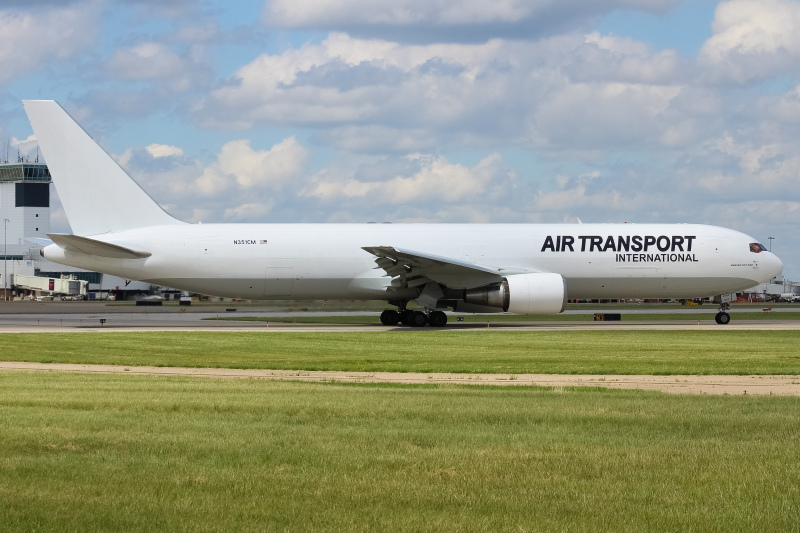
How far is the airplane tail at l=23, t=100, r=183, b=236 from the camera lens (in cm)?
3897

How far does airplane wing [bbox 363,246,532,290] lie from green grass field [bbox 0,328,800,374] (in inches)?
140

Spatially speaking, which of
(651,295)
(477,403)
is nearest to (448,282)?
(651,295)

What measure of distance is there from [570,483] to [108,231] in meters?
34.4

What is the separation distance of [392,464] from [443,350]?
1824 cm

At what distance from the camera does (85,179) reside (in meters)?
39.5

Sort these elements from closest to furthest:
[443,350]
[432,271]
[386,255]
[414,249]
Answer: [443,350], [386,255], [432,271], [414,249]

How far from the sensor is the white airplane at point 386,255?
39125mm

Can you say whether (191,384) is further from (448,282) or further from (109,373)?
(448,282)

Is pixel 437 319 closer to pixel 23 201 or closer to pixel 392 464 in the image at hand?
pixel 392 464

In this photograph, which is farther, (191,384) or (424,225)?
(424,225)

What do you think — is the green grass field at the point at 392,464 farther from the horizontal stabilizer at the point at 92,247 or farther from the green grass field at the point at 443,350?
the horizontal stabilizer at the point at 92,247

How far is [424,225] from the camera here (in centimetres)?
4284

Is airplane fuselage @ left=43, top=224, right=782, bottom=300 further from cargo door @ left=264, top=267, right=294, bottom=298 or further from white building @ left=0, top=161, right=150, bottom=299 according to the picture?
white building @ left=0, top=161, right=150, bottom=299

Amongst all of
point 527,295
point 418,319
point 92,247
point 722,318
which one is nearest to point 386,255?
point 418,319
